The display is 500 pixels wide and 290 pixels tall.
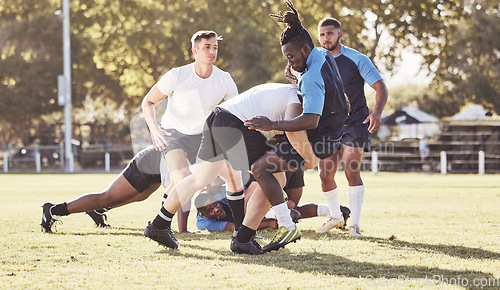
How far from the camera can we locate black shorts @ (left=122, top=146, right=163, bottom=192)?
7.68 metres

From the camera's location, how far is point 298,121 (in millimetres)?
5543

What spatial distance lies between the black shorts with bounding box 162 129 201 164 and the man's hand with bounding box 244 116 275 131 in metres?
1.94

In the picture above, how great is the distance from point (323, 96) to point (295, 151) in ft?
1.71

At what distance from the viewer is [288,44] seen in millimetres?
5805

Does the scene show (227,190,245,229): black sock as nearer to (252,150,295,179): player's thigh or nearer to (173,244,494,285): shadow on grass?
(173,244,494,285): shadow on grass

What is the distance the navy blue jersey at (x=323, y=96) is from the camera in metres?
5.59

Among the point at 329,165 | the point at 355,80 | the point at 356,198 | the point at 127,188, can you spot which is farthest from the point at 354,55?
the point at 127,188

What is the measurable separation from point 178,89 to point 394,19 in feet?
98.6

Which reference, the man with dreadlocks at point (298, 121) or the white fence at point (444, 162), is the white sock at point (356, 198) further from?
the white fence at point (444, 162)

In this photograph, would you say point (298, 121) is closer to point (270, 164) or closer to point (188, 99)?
point (270, 164)

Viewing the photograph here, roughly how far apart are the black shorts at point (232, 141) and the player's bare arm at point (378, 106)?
6.05 ft

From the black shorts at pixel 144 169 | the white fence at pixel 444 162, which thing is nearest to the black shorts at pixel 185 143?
the black shorts at pixel 144 169

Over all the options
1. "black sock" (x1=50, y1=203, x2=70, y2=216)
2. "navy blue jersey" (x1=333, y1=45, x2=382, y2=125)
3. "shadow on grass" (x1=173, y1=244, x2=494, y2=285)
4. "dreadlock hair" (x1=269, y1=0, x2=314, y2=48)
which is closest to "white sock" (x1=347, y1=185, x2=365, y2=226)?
"navy blue jersey" (x1=333, y1=45, x2=382, y2=125)

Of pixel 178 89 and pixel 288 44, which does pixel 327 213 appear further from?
pixel 288 44
